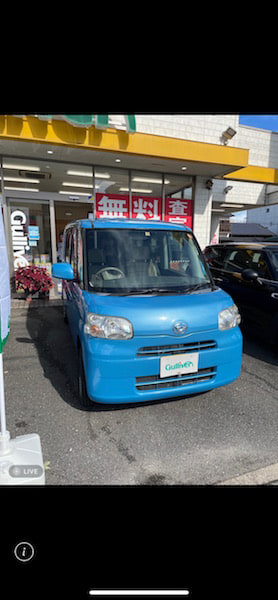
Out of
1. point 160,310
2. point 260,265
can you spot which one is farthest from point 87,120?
point 160,310

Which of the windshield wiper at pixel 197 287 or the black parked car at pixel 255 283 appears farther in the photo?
the black parked car at pixel 255 283

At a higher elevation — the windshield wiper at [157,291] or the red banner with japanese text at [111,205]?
the red banner with japanese text at [111,205]

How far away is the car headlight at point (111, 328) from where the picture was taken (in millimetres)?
2471

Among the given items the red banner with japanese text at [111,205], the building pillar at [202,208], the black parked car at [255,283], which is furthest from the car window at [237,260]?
the red banner with japanese text at [111,205]

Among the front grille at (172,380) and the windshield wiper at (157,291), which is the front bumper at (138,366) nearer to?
the front grille at (172,380)

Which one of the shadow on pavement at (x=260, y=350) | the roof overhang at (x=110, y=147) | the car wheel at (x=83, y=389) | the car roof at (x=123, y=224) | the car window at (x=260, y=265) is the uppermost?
the roof overhang at (x=110, y=147)

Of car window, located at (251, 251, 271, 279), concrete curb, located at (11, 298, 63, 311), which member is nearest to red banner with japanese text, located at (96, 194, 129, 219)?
concrete curb, located at (11, 298, 63, 311)

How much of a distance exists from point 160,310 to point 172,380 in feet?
2.08

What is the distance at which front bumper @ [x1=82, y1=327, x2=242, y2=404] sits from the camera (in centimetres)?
244

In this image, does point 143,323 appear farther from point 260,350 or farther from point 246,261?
point 246,261

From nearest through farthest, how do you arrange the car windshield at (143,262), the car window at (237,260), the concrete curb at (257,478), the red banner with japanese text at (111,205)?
the concrete curb at (257,478)
the car windshield at (143,262)
the car window at (237,260)
the red banner with japanese text at (111,205)

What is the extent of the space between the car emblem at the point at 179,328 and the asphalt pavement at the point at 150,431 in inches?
32.2
